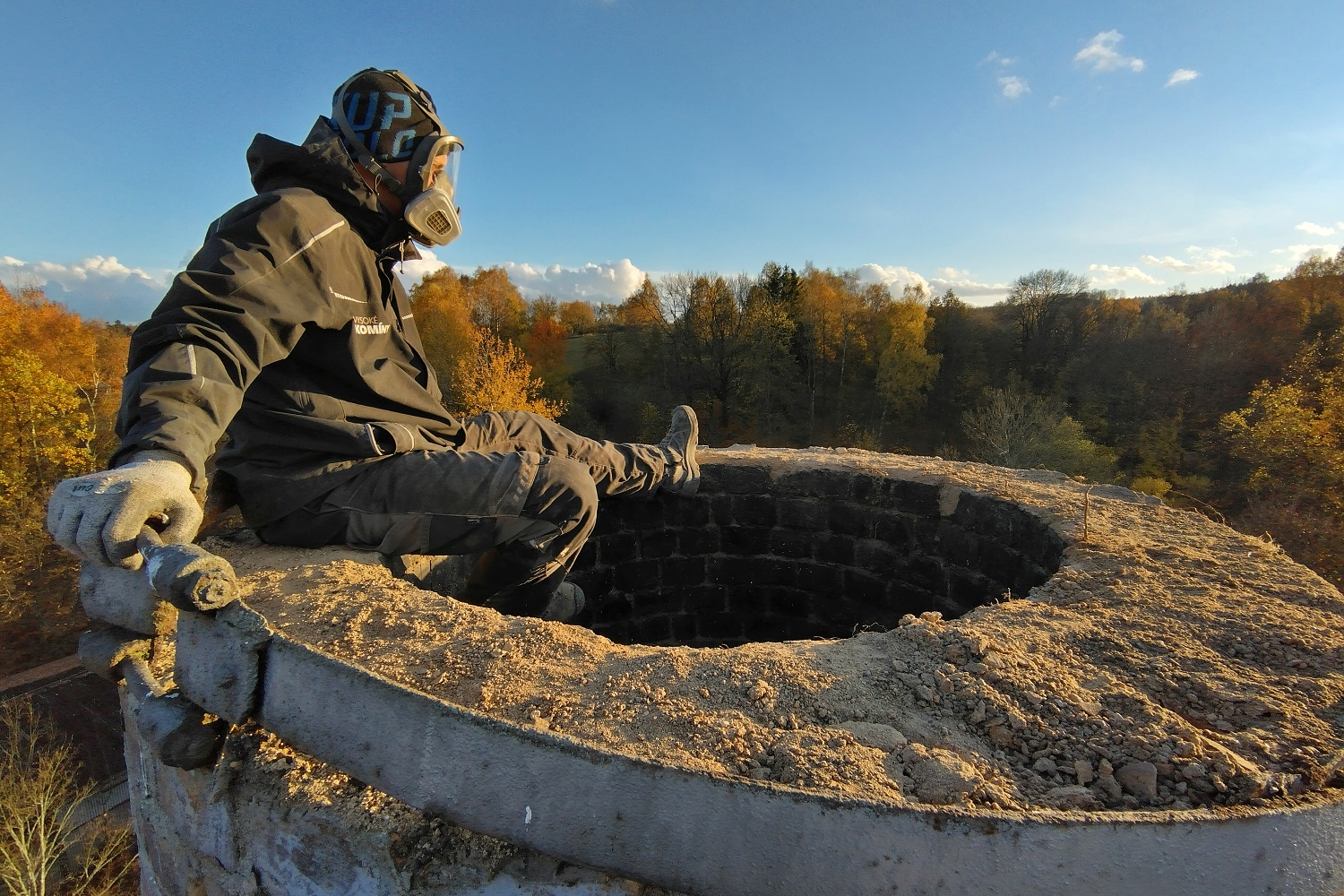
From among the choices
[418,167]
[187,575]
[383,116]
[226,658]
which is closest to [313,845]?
[226,658]

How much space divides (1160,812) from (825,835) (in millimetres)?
624

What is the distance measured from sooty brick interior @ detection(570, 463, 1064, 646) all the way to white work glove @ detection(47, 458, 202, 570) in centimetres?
291

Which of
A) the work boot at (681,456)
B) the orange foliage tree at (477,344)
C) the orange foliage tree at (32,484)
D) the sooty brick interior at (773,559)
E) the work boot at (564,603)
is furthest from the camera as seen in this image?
the orange foliage tree at (477,344)

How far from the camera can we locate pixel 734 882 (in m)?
1.20

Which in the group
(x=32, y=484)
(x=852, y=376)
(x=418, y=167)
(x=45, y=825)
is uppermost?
(x=418, y=167)

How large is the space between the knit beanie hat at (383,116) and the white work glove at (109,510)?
5.22 ft

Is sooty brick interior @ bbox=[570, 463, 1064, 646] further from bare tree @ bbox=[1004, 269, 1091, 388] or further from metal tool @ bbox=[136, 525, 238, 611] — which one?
bare tree @ bbox=[1004, 269, 1091, 388]

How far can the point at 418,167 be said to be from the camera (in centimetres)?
258

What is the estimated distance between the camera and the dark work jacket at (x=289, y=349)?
174cm

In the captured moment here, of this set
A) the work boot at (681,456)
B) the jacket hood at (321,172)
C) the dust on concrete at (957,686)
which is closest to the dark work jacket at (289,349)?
the jacket hood at (321,172)

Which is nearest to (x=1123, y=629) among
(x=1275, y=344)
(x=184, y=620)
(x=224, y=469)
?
(x=184, y=620)

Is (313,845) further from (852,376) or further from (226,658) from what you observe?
(852,376)

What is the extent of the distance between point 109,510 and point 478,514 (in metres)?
1.22

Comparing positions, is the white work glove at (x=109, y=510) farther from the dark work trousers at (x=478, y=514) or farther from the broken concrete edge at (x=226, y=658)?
the dark work trousers at (x=478, y=514)
